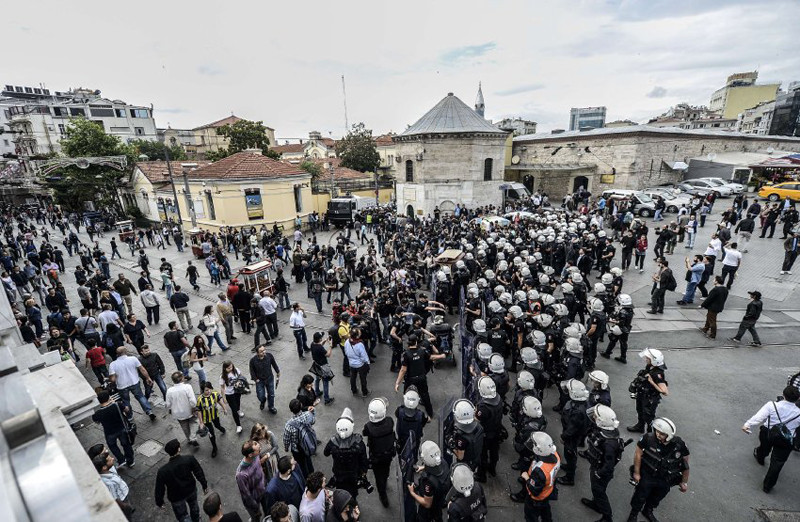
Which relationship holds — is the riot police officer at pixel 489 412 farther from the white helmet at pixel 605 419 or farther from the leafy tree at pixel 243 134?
the leafy tree at pixel 243 134

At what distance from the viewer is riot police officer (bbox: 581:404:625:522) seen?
15.9ft

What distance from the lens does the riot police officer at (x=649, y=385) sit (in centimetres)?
618

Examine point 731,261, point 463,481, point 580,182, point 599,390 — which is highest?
point 580,182

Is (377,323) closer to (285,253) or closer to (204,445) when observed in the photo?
(204,445)

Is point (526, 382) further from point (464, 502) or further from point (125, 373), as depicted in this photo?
→ point (125, 373)

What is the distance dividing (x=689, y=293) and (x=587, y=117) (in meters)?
87.1

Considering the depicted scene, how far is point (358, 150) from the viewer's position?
47938 millimetres

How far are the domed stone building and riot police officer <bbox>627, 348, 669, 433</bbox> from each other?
24532 mm

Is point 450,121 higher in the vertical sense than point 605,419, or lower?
higher

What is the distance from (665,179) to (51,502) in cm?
4146

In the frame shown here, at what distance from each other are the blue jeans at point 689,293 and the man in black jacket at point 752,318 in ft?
7.21

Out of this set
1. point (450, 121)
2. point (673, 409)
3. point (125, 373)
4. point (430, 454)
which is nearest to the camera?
point (430, 454)

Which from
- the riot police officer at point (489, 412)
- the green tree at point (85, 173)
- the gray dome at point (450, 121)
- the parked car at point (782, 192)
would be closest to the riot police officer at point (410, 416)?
the riot police officer at point (489, 412)

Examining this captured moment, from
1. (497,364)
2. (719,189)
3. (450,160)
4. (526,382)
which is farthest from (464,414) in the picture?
(719,189)
